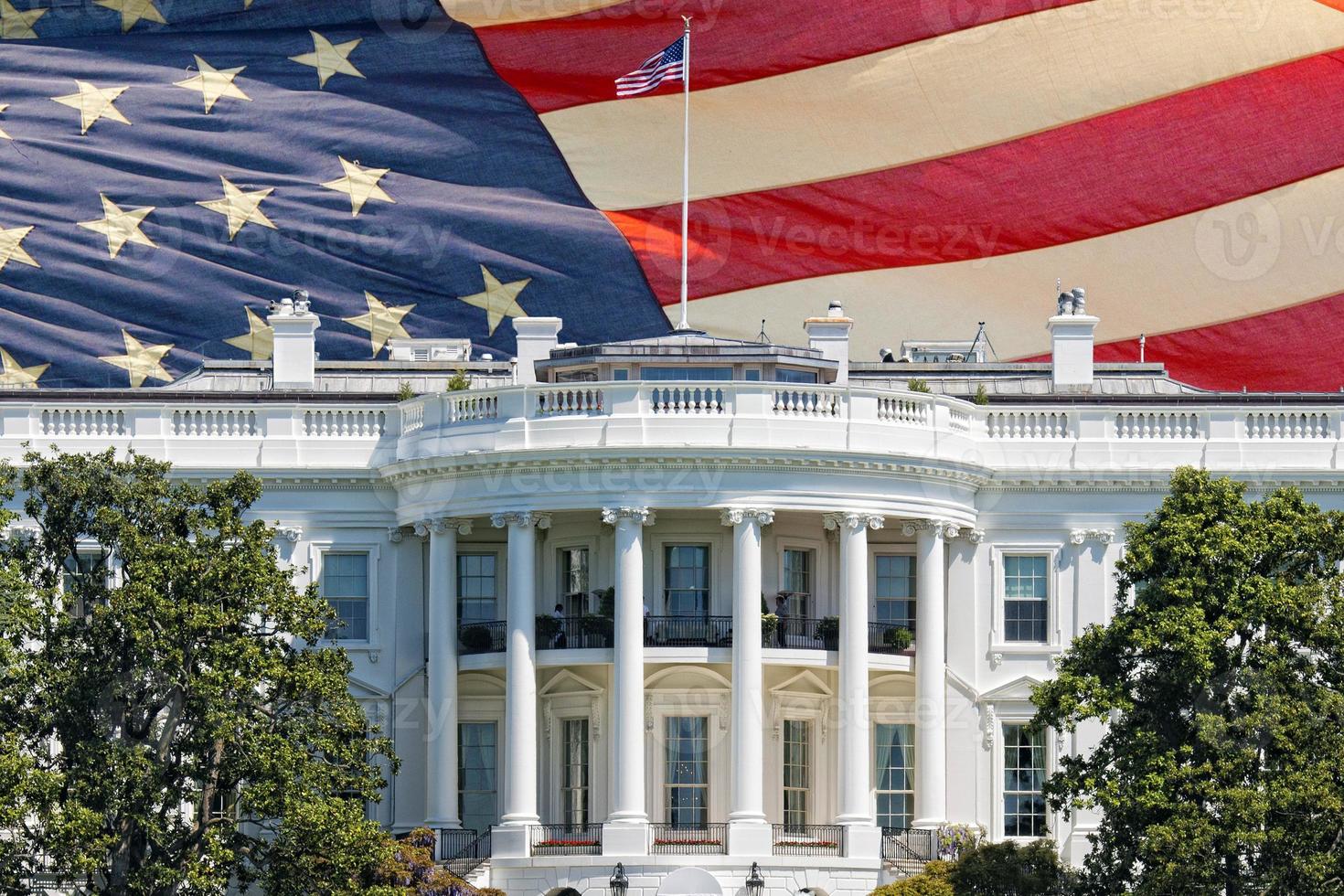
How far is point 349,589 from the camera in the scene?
265ft

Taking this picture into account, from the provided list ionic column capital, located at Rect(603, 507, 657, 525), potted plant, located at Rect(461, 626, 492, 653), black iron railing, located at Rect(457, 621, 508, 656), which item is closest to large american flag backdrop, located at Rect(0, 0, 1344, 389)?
black iron railing, located at Rect(457, 621, 508, 656)

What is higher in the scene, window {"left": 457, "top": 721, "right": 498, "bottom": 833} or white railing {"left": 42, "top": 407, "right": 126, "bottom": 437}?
white railing {"left": 42, "top": 407, "right": 126, "bottom": 437}

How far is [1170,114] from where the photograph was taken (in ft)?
298

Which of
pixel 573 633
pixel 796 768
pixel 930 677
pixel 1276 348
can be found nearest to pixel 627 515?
pixel 573 633

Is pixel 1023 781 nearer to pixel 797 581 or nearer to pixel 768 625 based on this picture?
pixel 797 581

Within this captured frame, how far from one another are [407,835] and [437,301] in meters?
18.1

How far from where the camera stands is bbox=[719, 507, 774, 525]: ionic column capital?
3019 inches

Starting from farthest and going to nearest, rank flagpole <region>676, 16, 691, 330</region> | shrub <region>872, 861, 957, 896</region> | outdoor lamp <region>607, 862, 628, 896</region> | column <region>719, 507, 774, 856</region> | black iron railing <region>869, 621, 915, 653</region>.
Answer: flagpole <region>676, 16, 691, 330</region> → black iron railing <region>869, 621, 915, 653</region> → column <region>719, 507, 774, 856</region> → outdoor lamp <region>607, 862, 628, 896</region> → shrub <region>872, 861, 957, 896</region>

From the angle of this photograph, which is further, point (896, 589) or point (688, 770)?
point (896, 589)

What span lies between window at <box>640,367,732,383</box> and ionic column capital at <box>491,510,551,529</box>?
11.6 ft

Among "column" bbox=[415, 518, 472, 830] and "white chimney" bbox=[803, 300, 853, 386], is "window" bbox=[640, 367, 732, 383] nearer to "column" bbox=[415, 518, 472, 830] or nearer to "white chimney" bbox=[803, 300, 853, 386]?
"white chimney" bbox=[803, 300, 853, 386]

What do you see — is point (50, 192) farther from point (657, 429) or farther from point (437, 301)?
point (657, 429)

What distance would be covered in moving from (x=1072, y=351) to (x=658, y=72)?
10796mm

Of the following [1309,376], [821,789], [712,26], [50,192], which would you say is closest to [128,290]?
[50,192]
